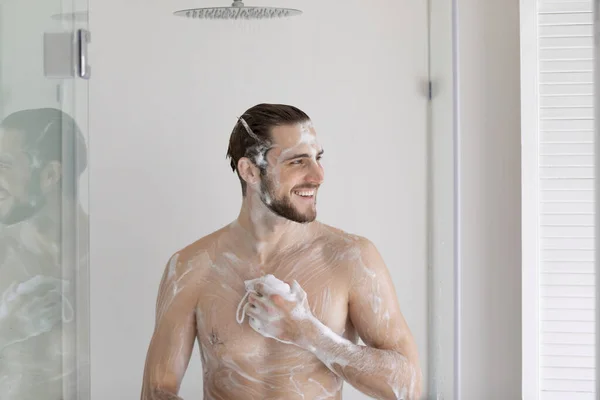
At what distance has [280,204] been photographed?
1367 mm

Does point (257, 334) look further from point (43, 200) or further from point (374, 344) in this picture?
point (43, 200)

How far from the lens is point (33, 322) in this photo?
4.06ft

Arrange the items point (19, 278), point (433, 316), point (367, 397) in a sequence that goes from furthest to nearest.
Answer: point (433, 316)
point (367, 397)
point (19, 278)

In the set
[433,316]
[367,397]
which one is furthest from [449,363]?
[367,397]

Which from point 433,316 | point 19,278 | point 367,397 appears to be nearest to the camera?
point 19,278

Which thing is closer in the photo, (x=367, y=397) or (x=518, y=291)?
(x=367, y=397)

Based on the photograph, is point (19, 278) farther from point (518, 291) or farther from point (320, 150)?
point (518, 291)

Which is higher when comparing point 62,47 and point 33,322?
point 62,47

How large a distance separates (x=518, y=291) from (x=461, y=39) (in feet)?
1.54

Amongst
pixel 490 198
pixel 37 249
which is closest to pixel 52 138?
pixel 37 249

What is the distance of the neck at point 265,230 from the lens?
1386 mm

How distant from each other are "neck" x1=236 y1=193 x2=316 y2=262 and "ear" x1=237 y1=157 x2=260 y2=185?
25mm

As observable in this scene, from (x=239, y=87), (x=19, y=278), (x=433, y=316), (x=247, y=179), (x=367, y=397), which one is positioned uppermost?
(x=239, y=87)

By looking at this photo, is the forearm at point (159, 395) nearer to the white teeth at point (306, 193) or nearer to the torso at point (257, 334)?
the torso at point (257, 334)
